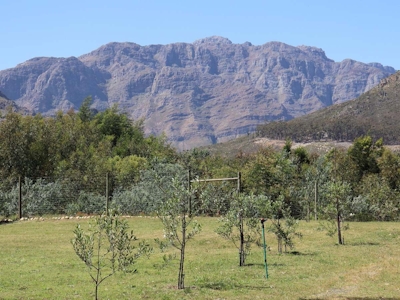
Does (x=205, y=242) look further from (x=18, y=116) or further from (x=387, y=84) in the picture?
(x=387, y=84)

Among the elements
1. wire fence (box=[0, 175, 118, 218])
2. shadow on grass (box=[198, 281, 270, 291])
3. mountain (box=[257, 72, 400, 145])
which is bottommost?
shadow on grass (box=[198, 281, 270, 291])

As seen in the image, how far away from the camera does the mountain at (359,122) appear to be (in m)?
157

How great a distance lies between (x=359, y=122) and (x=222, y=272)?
15670cm

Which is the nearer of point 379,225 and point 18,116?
point 379,225

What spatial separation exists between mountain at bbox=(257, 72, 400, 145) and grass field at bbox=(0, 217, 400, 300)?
133234 mm

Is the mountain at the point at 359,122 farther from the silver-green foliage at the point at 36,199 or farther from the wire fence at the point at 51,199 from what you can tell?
the silver-green foliage at the point at 36,199

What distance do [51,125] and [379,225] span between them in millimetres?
34611

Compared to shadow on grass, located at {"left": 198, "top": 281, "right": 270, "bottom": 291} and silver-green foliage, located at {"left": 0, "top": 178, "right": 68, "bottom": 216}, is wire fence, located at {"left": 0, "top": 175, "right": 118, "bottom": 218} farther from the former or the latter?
shadow on grass, located at {"left": 198, "top": 281, "right": 270, "bottom": 291}

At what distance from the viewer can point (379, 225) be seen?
29.6 m

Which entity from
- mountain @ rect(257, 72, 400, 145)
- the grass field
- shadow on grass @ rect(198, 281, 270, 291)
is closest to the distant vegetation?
the grass field

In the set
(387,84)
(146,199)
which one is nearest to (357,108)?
(387,84)

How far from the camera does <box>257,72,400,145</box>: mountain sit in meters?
157

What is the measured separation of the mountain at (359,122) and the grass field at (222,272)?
133 metres

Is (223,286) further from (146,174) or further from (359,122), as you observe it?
(359,122)
